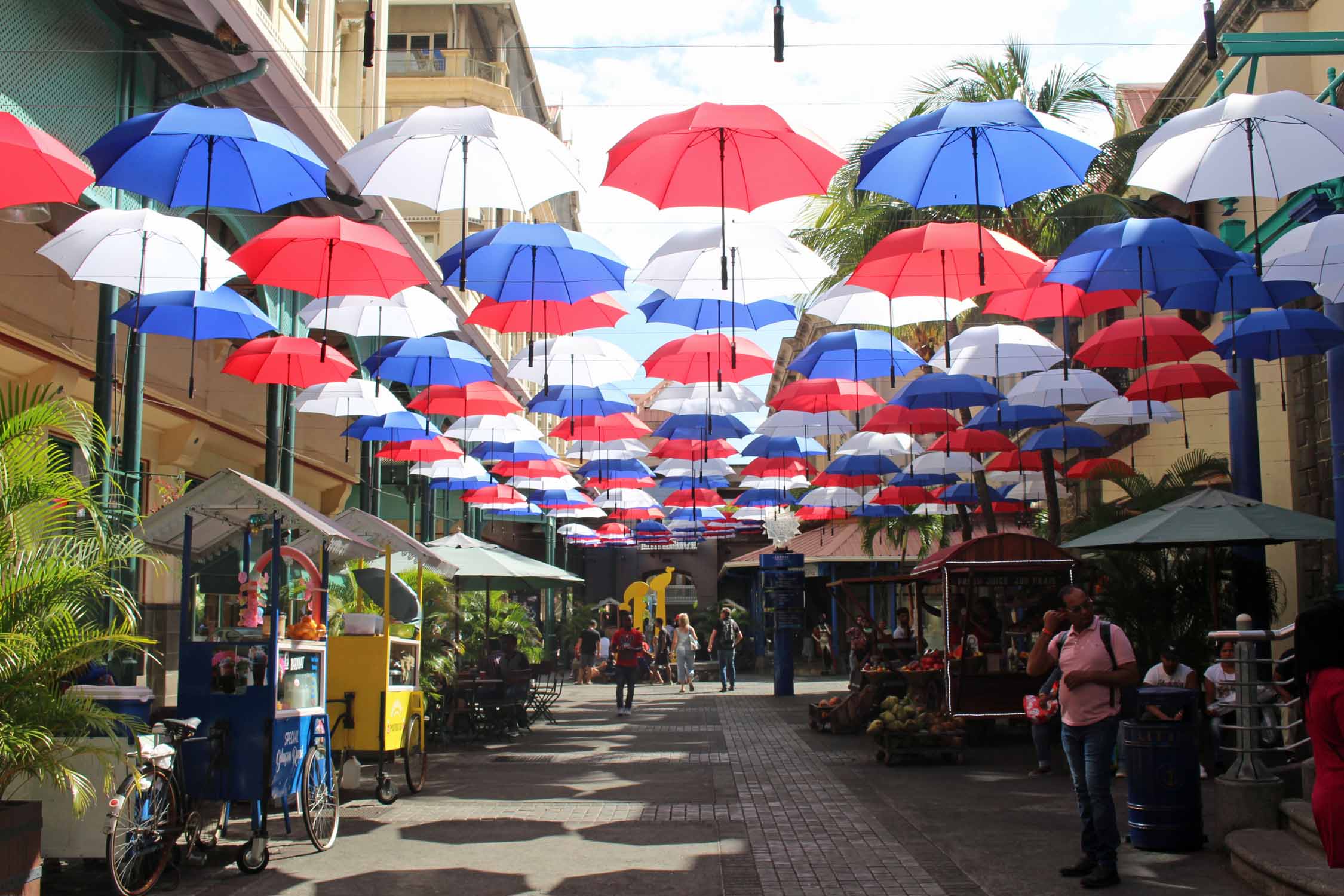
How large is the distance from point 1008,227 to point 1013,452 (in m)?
4.14

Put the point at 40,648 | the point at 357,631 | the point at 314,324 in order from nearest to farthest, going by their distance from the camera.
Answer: the point at 40,648 → the point at 357,631 → the point at 314,324

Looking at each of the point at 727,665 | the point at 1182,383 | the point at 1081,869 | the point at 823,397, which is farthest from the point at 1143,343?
the point at 727,665

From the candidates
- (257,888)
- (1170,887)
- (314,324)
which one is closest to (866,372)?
(314,324)

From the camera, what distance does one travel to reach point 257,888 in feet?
26.1

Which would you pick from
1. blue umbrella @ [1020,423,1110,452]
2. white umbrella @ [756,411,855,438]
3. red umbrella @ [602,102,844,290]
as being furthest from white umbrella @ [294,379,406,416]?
blue umbrella @ [1020,423,1110,452]

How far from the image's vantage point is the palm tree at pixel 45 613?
6695mm

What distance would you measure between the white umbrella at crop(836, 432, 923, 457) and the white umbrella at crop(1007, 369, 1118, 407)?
4.22 m

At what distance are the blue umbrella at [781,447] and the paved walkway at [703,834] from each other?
8039mm

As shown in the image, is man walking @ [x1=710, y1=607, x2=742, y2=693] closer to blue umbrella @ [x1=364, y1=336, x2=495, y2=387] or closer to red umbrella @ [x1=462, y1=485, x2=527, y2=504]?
red umbrella @ [x1=462, y1=485, x2=527, y2=504]

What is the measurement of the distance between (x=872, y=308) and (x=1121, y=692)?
725 centimetres

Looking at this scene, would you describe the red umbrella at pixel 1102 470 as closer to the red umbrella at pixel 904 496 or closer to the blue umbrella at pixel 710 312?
the red umbrella at pixel 904 496

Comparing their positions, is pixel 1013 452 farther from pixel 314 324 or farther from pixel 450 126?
pixel 450 126

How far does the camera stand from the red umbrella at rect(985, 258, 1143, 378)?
13789mm

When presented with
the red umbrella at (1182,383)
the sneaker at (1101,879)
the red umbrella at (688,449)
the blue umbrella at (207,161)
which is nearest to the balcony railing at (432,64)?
the red umbrella at (688,449)
